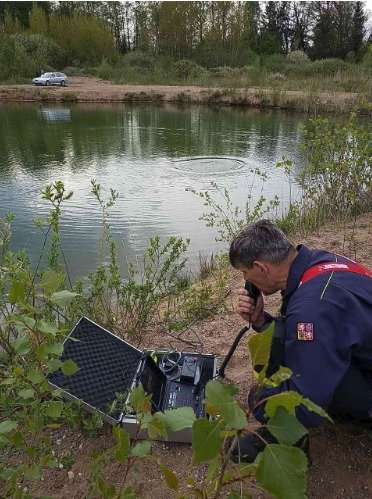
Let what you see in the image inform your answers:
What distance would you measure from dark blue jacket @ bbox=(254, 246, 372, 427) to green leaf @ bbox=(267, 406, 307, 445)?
749 millimetres

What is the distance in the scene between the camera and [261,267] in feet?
6.58

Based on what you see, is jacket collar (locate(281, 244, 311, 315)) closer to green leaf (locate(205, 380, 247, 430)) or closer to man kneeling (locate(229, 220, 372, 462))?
man kneeling (locate(229, 220, 372, 462))

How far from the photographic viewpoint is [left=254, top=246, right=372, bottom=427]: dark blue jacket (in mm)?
1582

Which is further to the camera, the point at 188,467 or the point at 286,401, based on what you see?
the point at 188,467

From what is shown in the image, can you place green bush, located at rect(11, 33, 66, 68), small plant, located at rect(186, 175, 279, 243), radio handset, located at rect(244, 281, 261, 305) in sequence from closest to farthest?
radio handset, located at rect(244, 281, 261, 305)
small plant, located at rect(186, 175, 279, 243)
green bush, located at rect(11, 33, 66, 68)

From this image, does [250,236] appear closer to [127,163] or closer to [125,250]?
[125,250]

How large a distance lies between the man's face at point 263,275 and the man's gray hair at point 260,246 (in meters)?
0.02

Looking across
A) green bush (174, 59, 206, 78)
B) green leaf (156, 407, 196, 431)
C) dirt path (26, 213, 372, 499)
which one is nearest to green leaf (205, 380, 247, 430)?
green leaf (156, 407, 196, 431)

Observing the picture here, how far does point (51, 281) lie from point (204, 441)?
0.60 m

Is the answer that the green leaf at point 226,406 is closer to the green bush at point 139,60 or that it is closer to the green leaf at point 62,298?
the green leaf at point 62,298

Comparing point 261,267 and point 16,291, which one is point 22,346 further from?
point 261,267

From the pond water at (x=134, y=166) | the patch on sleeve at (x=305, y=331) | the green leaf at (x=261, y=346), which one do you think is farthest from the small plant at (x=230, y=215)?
the green leaf at (x=261, y=346)

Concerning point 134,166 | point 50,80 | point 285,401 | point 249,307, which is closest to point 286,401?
point 285,401

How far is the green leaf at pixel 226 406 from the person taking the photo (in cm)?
79
